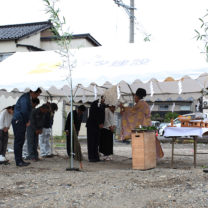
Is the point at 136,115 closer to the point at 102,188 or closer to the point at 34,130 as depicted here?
the point at 34,130

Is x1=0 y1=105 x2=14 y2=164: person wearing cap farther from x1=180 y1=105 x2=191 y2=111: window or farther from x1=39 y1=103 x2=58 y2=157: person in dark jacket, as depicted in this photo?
x1=180 y1=105 x2=191 y2=111: window

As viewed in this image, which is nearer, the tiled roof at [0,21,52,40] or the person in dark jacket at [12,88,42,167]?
the person in dark jacket at [12,88,42,167]

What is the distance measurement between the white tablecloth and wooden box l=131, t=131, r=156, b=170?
43 centimetres

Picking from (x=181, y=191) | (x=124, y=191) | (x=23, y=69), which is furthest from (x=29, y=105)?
(x=181, y=191)

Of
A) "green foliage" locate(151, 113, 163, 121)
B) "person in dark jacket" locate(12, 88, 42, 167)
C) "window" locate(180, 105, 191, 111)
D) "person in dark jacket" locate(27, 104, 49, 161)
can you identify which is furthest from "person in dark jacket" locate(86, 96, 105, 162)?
"window" locate(180, 105, 191, 111)

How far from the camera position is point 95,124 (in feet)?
27.5

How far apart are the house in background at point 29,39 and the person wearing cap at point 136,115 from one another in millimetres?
10274

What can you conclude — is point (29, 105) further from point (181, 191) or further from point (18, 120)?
point (181, 191)

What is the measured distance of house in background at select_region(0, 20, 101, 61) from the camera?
60.0 feet

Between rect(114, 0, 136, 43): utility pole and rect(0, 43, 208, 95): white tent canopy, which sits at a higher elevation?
rect(114, 0, 136, 43): utility pole

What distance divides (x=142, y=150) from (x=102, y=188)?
1.64 m

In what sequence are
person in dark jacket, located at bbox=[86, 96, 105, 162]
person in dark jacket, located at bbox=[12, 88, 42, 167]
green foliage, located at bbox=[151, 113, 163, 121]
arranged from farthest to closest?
green foliage, located at bbox=[151, 113, 163, 121] < person in dark jacket, located at bbox=[86, 96, 105, 162] < person in dark jacket, located at bbox=[12, 88, 42, 167]

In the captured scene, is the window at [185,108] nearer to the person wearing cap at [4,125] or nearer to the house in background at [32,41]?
the house in background at [32,41]

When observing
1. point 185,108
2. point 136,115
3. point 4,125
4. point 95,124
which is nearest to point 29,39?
point 95,124
